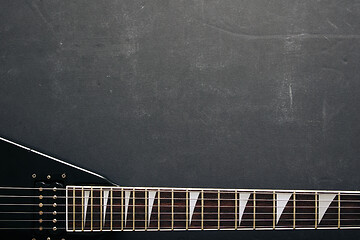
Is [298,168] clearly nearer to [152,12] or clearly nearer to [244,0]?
[244,0]

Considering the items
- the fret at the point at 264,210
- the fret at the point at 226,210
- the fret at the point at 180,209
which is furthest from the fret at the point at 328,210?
the fret at the point at 180,209

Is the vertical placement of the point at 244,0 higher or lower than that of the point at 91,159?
higher

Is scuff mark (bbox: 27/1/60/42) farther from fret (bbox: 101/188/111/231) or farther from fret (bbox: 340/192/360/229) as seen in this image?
fret (bbox: 340/192/360/229)

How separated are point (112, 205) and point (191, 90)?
0.41 m

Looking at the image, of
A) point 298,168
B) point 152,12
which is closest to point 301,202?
point 298,168

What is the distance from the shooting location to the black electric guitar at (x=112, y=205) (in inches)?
44.2

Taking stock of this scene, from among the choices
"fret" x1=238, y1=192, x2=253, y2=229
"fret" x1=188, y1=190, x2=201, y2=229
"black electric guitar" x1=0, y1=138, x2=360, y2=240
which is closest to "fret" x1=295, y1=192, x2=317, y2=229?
"black electric guitar" x1=0, y1=138, x2=360, y2=240

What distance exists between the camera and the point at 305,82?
1356 mm

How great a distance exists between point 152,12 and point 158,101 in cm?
25

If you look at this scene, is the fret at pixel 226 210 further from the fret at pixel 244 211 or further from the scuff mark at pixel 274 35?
the scuff mark at pixel 274 35

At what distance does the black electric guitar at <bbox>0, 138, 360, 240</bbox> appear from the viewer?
112cm

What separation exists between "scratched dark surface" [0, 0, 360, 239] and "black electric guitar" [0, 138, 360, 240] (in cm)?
19

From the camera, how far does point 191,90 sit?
134cm

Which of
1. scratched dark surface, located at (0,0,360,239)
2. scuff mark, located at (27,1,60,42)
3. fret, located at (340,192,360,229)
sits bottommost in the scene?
fret, located at (340,192,360,229)
